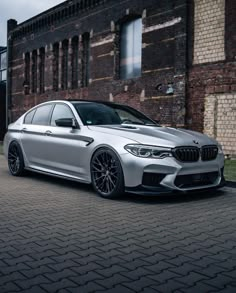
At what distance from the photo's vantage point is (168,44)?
52.9 ft

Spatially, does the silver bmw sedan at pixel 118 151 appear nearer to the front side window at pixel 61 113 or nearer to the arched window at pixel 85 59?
the front side window at pixel 61 113

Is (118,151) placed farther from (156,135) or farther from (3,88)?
(3,88)

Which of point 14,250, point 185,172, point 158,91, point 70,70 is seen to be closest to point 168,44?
point 158,91

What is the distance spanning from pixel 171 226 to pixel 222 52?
1065 centimetres

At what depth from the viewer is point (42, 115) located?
8086mm

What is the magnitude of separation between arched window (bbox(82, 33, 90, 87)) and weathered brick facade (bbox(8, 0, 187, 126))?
0.08 metres

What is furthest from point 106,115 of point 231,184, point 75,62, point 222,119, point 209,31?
point 75,62

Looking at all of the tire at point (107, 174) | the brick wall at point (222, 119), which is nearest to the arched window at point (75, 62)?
the brick wall at point (222, 119)

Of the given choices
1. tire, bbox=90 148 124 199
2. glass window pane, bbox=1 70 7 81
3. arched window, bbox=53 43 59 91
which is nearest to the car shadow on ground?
tire, bbox=90 148 124 199

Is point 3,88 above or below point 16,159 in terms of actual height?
above

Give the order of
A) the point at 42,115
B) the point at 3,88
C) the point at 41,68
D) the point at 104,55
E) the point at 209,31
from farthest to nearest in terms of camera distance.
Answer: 1. the point at 3,88
2. the point at 41,68
3. the point at 104,55
4. the point at 209,31
5. the point at 42,115

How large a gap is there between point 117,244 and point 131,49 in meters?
15.8

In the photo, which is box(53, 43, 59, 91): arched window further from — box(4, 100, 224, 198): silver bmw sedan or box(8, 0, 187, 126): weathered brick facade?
box(4, 100, 224, 198): silver bmw sedan

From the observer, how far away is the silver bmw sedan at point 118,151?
577cm
